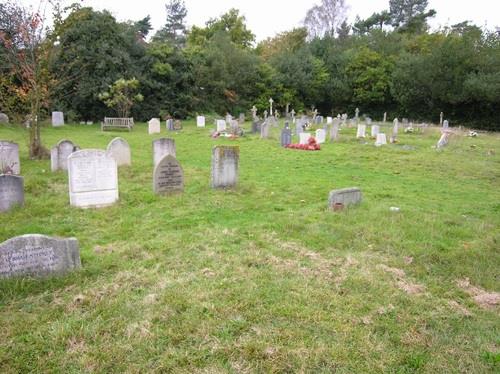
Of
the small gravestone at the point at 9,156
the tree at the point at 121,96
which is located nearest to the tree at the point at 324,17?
the tree at the point at 121,96

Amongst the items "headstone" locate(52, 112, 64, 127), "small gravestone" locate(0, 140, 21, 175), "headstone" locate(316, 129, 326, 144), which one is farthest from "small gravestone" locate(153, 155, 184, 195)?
"headstone" locate(52, 112, 64, 127)

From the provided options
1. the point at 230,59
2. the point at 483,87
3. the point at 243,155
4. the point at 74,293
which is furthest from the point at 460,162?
the point at 230,59

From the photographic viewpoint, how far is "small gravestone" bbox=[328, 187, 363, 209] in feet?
23.6

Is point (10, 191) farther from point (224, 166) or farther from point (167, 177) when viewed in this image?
point (224, 166)

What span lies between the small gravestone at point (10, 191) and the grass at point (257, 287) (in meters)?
0.20

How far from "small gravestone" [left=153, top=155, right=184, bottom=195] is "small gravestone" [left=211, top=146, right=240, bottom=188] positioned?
817 millimetres

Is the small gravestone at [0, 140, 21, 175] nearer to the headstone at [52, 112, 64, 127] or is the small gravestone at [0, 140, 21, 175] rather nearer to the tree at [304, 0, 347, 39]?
the headstone at [52, 112, 64, 127]

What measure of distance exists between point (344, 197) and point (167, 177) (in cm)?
376

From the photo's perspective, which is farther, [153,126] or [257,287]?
[153,126]

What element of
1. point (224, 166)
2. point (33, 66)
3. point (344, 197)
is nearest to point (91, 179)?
point (224, 166)

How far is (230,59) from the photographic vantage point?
3800 cm

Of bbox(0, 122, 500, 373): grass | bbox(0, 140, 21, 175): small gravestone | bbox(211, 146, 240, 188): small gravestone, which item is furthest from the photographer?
bbox(0, 140, 21, 175): small gravestone

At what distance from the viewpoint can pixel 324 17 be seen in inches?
2175

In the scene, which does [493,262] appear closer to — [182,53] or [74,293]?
[74,293]
